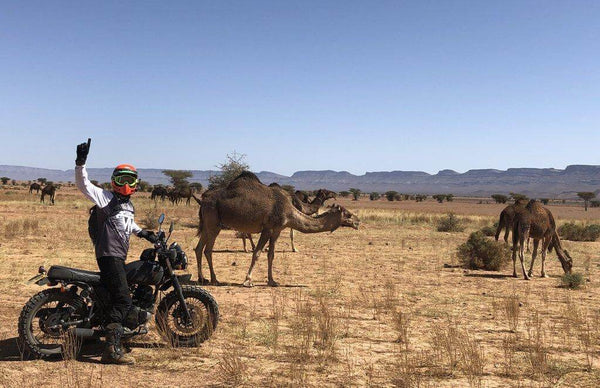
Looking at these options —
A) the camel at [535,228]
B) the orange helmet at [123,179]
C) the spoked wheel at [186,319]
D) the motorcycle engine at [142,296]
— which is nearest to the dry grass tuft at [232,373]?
the spoked wheel at [186,319]

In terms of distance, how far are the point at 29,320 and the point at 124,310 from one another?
3.74ft

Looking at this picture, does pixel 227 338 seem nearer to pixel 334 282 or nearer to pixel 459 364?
pixel 459 364

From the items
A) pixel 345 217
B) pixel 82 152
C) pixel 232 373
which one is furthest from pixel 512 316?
pixel 82 152

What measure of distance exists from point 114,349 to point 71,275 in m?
1.07

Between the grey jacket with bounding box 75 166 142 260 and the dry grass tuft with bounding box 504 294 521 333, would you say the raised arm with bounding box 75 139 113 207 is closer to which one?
the grey jacket with bounding box 75 166 142 260

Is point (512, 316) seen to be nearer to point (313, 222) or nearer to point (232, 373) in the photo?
point (313, 222)

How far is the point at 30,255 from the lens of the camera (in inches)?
641

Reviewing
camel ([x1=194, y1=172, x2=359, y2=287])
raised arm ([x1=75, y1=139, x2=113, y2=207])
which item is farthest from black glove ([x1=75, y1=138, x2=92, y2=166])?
camel ([x1=194, y1=172, x2=359, y2=287])

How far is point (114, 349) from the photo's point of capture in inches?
260

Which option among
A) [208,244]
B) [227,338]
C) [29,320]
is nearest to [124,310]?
[29,320]

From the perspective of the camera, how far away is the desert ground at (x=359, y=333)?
6379 mm

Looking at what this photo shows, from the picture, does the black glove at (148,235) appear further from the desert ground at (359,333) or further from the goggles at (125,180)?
the desert ground at (359,333)

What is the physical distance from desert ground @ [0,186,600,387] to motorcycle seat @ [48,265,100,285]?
1.00 metres

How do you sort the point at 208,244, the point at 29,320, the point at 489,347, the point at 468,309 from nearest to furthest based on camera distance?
the point at 29,320, the point at 489,347, the point at 468,309, the point at 208,244
